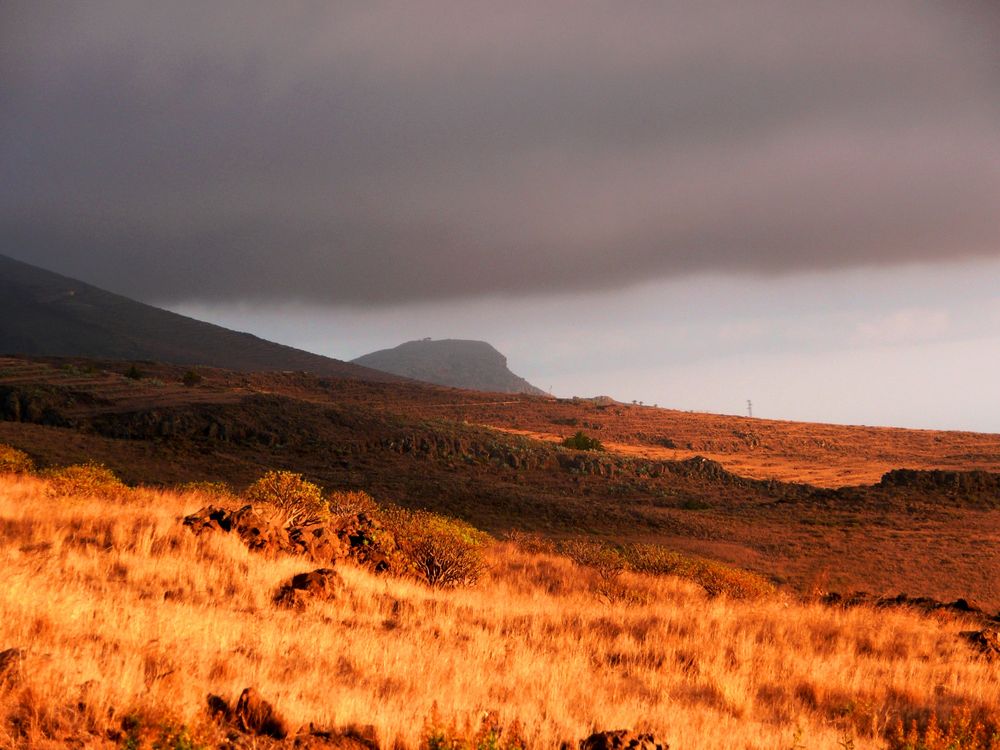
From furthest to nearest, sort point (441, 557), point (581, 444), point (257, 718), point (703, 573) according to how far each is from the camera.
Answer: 1. point (581, 444)
2. point (703, 573)
3. point (441, 557)
4. point (257, 718)

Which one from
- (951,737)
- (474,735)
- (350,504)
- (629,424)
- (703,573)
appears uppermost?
(629,424)

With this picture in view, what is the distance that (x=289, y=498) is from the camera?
17484mm

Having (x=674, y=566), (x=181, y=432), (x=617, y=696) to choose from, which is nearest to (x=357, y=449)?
(x=181, y=432)

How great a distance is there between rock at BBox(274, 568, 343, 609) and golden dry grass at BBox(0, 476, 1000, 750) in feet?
0.76

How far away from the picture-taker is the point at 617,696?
7277 mm

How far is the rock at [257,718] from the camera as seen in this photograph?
203 inches

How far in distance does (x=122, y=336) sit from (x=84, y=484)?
158 metres

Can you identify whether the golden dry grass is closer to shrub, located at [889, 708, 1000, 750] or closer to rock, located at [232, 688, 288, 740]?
rock, located at [232, 688, 288, 740]

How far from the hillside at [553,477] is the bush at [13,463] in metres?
3.62

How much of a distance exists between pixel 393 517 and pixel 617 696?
12.6 m

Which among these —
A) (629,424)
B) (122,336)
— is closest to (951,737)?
(629,424)

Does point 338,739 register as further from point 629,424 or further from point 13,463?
point 629,424

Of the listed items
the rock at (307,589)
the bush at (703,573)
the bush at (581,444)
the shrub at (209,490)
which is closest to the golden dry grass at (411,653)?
the rock at (307,589)

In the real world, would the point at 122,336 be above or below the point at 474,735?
above
